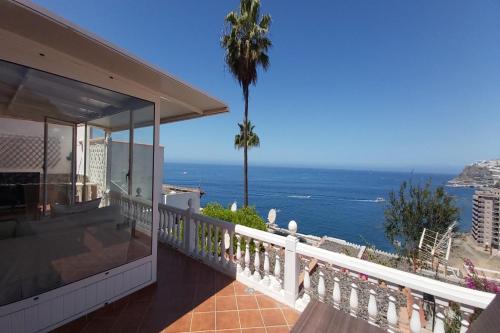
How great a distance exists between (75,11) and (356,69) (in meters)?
24.0

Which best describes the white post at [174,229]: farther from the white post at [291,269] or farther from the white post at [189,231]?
the white post at [291,269]

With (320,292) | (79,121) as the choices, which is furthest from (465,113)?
(79,121)

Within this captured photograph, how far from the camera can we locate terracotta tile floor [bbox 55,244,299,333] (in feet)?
7.58

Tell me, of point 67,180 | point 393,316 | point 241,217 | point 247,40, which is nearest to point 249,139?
point 247,40

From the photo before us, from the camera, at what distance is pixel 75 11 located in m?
3.85

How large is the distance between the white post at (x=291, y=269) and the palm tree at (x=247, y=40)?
8063 mm

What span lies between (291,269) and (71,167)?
277 centimetres

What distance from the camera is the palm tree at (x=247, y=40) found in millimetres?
10555

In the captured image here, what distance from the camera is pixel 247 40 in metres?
10.6

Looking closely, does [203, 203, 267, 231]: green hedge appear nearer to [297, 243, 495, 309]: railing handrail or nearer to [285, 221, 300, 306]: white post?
[285, 221, 300, 306]: white post

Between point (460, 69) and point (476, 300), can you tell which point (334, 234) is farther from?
point (476, 300)

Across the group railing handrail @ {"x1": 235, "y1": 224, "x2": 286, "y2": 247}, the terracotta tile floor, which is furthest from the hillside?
the terracotta tile floor

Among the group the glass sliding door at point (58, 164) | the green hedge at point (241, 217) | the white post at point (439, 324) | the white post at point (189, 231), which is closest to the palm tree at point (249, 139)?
the green hedge at point (241, 217)

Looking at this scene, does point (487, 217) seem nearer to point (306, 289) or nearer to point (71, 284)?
point (306, 289)
